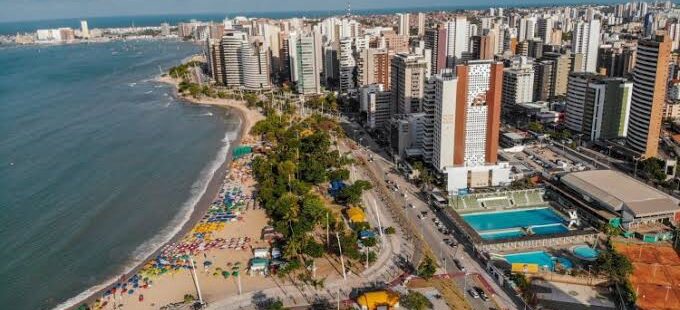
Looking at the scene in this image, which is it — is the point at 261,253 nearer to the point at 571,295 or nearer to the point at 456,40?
the point at 571,295

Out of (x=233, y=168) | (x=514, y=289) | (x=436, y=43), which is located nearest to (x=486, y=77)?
(x=514, y=289)

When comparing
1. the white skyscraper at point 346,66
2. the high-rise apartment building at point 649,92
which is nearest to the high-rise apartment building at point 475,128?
the high-rise apartment building at point 649,92

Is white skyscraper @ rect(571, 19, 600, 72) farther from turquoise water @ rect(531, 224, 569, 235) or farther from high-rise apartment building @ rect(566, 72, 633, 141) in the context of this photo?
turquoise water @ rect(531, 224, 569, 235)

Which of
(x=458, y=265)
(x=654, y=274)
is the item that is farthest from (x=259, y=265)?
(x=654, y=274)

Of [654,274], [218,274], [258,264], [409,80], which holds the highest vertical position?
[409,80]

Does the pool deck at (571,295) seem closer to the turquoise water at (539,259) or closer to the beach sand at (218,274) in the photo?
the turquoise water at (539,259)
